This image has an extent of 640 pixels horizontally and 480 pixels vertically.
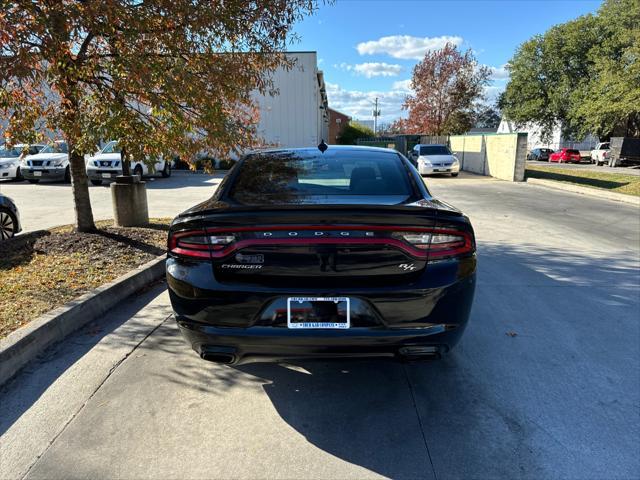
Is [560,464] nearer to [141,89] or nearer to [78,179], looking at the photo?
[141,89]

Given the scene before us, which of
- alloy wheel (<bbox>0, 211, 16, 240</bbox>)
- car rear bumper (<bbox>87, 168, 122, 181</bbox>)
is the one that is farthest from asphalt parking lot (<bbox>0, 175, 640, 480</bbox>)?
car rear bumper (<bbox>87, 168, 122, 181</bbox>)

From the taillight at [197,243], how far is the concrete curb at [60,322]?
1555 mm

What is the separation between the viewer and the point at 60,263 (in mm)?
5551

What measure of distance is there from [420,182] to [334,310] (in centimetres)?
148

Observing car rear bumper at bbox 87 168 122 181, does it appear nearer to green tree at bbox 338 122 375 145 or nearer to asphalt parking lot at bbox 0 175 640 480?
asphalt parking lot at bbox 0 175 640 480

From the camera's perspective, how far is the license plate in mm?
2627

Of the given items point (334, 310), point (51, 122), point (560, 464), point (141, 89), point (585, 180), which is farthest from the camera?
point (585, 180)

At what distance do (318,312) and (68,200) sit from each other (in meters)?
12.4

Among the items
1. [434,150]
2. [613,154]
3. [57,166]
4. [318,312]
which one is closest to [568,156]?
[613,154]

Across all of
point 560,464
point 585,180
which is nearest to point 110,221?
point 560,464

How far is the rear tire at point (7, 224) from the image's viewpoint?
707 cm

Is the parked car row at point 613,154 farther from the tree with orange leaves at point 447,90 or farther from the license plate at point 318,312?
the license plate at point 318,312

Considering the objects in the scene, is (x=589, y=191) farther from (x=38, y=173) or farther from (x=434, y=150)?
(x=38, y=173)

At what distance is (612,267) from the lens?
6.28 metres
